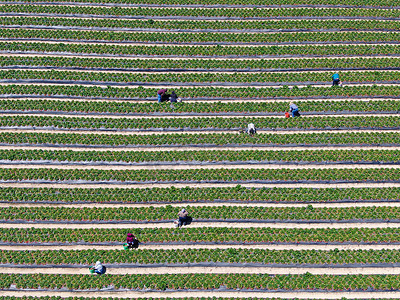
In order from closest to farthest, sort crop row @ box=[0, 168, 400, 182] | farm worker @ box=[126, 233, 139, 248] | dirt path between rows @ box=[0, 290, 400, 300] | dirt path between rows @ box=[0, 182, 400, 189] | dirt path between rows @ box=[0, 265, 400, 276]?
dirt path between rows @ box=[0, 290, 400, 300] → dirt path between rows @ box=[0, 265, 400, 276] → farm worker @ box=[126, 233, 139, 248] → crop row @ box=[0, 168, 400, 182] → dirt path between rows @ box=[0, 182, 400, 189]

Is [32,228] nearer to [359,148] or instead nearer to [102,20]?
[102,20]

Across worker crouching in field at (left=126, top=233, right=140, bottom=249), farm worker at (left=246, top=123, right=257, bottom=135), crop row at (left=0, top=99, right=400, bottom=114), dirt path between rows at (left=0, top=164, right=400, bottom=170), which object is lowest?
worker crouching in field at (left=126, top=233, right=140, bottom=249)

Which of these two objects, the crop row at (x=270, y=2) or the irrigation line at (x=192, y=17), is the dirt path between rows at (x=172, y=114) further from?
the crop row at (x=270, y=2)

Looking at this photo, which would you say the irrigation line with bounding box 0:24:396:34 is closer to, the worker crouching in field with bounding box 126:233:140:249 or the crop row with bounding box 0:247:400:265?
the worker crouching in field with bounding box 126:233:140:249

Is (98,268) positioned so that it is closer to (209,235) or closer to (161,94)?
(209,235)

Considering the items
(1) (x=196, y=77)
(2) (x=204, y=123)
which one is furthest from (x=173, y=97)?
(2) (x=204, y=123)

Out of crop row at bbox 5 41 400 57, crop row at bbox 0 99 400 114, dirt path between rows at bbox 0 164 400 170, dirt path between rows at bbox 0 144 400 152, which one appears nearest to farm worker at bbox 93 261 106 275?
dirt path between rows at bbox 0 164 400 170

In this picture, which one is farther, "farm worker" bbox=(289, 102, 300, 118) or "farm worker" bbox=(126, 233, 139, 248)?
"farm worker" bbox=(289, 102, 300, 118)
